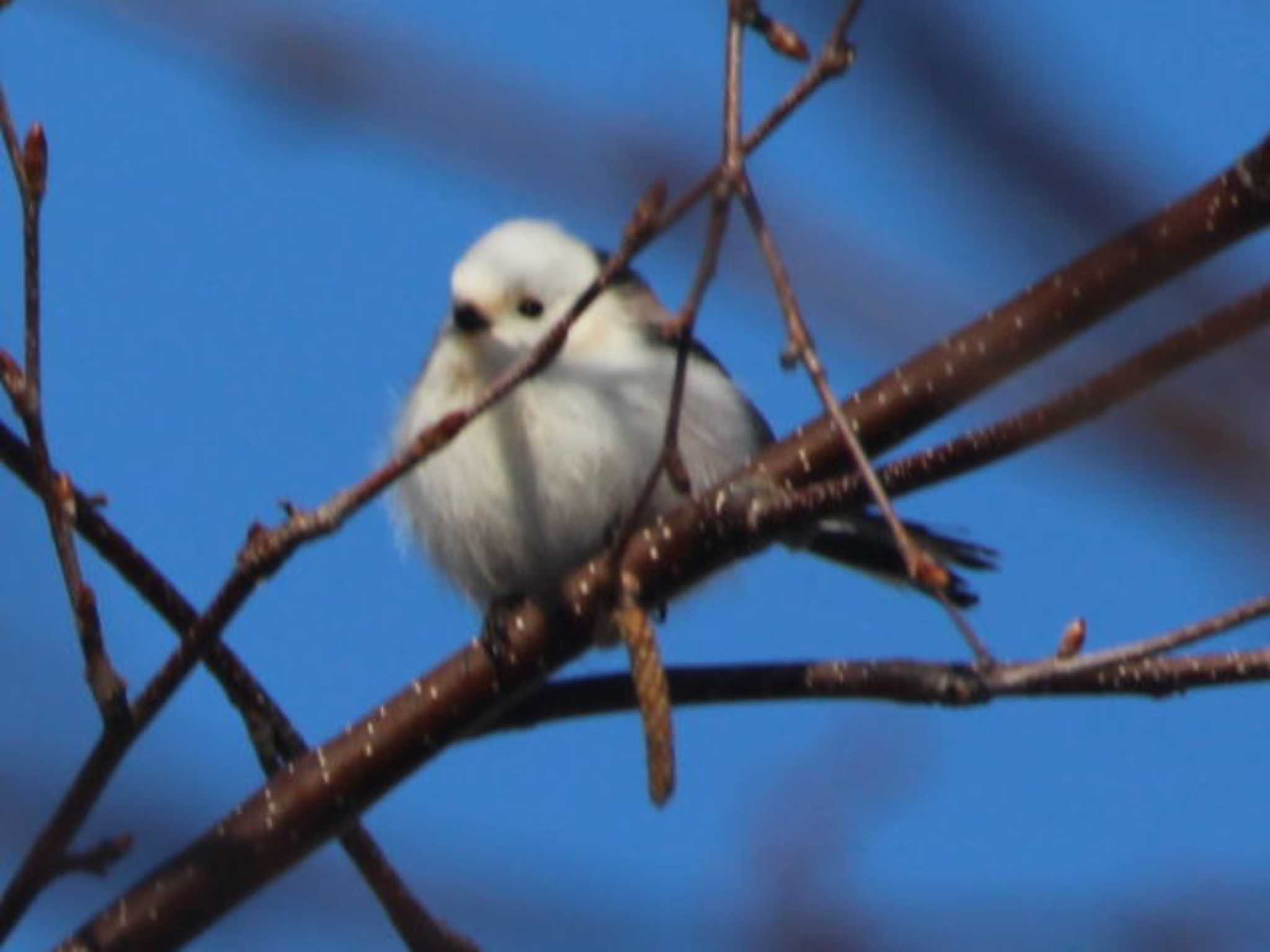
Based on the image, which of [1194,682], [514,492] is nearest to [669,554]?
[1194,682]

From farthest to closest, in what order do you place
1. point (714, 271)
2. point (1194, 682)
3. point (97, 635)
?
point (1194, 682), point (97, 635), point (714, 271)

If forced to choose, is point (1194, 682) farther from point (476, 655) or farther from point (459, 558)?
point (459, 558)

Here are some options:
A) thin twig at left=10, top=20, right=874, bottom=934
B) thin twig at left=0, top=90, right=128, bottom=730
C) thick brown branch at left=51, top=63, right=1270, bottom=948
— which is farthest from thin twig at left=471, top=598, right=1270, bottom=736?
thin twig at left=0, top=90, right=128, bottom=730

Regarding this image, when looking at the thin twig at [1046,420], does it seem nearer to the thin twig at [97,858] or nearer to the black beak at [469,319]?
the thin twig at [97,858]

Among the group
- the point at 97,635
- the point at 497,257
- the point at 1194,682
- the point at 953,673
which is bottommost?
the point at 1194,682

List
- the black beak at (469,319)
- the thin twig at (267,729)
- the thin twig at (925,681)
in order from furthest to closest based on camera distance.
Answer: the black beak at (469,319)
the thin twig at (267,729)
the thin twig at (925,681)

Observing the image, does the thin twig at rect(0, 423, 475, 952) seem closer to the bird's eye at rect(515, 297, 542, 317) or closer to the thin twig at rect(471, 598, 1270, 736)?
the thin twig at rect(471, 598, 1270, 736)

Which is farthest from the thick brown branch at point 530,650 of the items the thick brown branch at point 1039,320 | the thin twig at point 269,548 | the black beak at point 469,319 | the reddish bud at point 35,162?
the black beak at point 469,319
